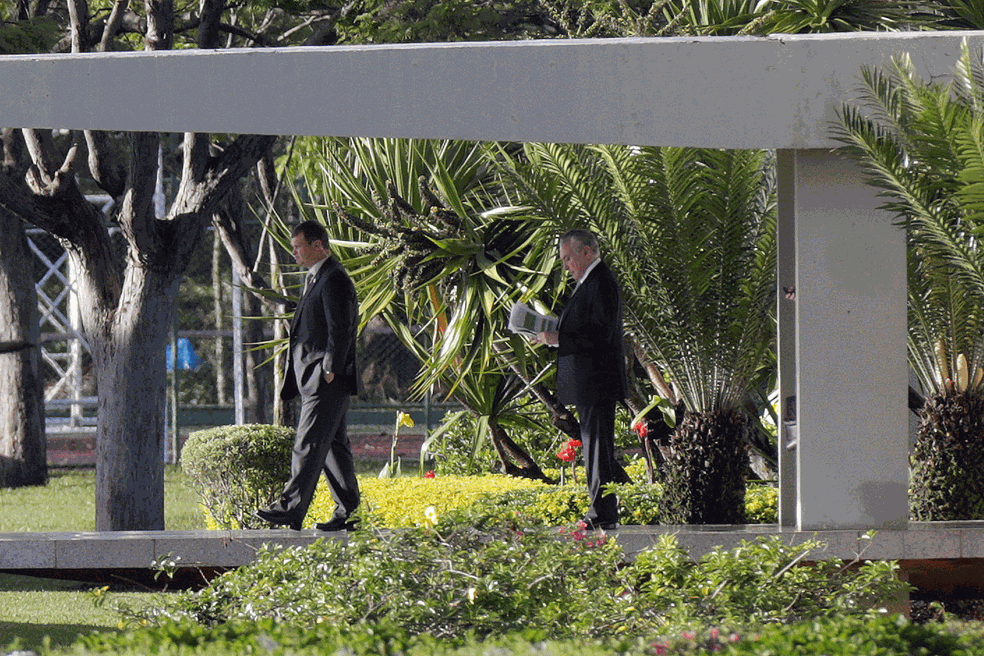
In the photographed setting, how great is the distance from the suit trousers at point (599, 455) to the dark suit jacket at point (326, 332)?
1371mm

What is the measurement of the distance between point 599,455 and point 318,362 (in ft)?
5.61

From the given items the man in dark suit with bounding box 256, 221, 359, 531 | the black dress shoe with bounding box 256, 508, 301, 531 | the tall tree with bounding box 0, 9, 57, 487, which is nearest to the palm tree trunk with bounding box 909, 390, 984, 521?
the man in dark suit with bounding box 256, 221, 359, 531

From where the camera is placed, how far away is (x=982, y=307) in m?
7.72

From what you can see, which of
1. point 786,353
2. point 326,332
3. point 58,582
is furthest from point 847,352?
point 58,582

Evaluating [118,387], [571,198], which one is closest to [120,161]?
[118,387]

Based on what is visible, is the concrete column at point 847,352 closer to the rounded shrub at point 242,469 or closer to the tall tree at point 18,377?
the rounded shrub at point 242,469

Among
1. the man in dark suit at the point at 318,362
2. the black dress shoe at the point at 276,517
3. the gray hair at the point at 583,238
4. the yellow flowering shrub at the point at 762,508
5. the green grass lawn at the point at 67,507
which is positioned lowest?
the green grass lawn at the point at 67,507

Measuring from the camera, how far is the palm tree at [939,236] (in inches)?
257

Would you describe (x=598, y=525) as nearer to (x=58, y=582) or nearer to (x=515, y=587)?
(x=515, y=587)

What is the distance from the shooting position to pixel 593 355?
7.32 metres

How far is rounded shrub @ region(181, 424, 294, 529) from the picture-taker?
932cm

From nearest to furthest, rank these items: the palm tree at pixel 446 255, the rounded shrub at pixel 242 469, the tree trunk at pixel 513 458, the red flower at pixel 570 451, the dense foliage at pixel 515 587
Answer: the dense foliage at pixel 515 587 → the rounded shrub at pixel 242 469 → the red flower at pixel 570 451 → the palm tree at pixel 446 255 → the tree trunk at pixel 513 458

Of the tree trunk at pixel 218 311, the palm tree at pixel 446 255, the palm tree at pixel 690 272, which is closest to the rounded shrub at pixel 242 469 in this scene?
the palm tree at pixel 446 255

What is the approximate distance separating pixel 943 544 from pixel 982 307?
1.53 metres
